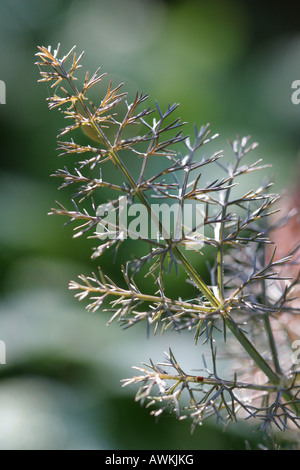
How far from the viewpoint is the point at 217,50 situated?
110 centimetres

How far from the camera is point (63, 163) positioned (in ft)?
2.53

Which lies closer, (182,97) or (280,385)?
(280,385)

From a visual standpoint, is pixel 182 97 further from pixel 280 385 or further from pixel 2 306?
pixel 280 385

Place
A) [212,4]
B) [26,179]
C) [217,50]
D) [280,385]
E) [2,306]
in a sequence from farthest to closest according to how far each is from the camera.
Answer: [212,4], [217,50], [26,179], [2,306], [280,385]

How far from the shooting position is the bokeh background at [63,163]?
52 cm

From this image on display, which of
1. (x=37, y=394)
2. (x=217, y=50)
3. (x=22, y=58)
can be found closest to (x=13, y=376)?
(x=37, y=394)

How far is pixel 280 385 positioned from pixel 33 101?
0.79 m

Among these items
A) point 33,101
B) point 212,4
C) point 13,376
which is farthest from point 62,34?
point 13,376

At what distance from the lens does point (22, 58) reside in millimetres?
927

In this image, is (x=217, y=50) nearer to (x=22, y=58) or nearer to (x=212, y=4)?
(x=212, y=4)

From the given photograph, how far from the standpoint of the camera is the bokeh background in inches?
20.5

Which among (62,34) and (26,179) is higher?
(62,34)

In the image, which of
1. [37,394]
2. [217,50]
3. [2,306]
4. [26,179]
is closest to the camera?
[37,394]
